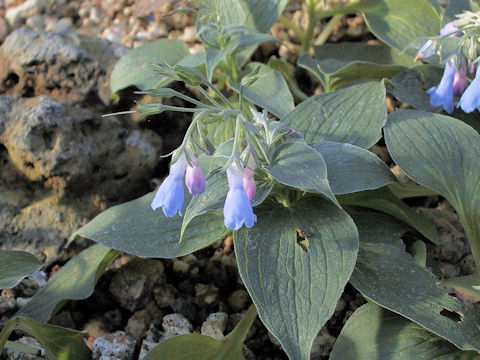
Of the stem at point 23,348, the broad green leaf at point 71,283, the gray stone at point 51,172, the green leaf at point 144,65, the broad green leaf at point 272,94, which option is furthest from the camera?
the green leaf at point 144,65

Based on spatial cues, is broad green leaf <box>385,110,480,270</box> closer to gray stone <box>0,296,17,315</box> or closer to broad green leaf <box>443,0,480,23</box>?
broad green leaf <box>443,0,480,23</box>

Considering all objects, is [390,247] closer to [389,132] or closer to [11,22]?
[389,132]

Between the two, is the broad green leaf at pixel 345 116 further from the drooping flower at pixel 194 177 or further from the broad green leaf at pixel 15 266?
the broad green leaf at pixel 15 266

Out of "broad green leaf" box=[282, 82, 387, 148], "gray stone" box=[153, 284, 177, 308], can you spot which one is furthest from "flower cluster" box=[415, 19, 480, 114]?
"gray stone" box=[153, 284, 177, 308]

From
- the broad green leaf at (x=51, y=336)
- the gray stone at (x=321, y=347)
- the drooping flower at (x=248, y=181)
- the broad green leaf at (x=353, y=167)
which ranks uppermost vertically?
the drooping flower at (x=248, y=181)

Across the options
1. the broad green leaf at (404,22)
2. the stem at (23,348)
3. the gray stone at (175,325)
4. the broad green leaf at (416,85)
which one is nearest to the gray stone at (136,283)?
the gray stone at (175,325)

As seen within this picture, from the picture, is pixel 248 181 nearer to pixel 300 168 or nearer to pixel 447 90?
pixel 300 168
